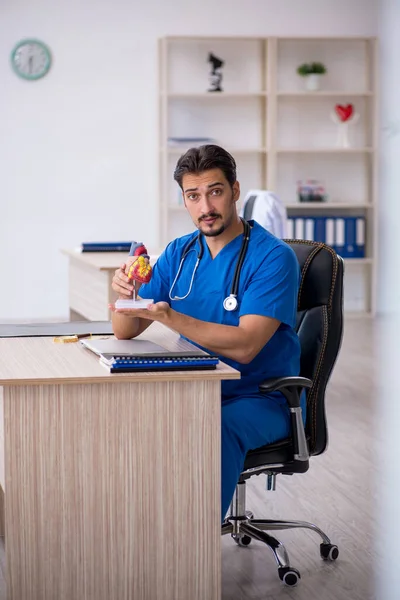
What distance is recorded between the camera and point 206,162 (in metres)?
2.35

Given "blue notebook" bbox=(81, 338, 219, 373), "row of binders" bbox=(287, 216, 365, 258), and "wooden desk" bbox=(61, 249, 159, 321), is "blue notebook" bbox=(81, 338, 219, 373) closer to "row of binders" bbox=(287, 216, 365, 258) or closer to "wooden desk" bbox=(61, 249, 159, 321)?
"wooden desk" bbox=(61, 249, 159, 321)

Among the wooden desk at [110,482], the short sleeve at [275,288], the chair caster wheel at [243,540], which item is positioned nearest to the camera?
the wooden desk at [110,482]

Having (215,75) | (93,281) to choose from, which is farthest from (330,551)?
(215,75)

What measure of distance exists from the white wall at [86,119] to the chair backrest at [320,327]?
500 centimetres

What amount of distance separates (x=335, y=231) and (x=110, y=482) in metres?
5.59

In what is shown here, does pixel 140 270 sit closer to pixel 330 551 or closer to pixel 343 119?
pixel 330 551

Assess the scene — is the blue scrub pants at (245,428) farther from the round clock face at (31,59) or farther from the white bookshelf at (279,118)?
the round clock face at (31,59)

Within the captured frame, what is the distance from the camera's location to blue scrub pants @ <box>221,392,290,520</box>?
85.4 inches

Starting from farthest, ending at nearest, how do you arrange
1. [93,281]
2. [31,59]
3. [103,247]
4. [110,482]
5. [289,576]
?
[31,59] → [103,247] → [93,281] → [289,576] → [110,482]

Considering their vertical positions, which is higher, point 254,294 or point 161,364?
point 254,294

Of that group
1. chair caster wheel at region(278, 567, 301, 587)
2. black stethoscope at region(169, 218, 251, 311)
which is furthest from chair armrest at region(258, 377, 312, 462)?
chair caster wheel at region(278, 567, 301, 587)

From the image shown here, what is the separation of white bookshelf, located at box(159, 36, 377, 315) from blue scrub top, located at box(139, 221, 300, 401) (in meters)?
4.84

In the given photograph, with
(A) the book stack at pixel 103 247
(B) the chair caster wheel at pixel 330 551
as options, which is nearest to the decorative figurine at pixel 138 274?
(B) the chair caster wheel at pixel 330 551

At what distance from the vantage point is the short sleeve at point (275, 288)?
227cm
